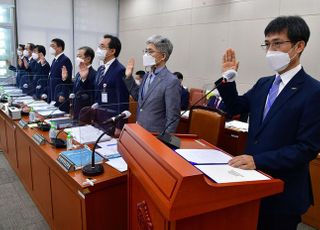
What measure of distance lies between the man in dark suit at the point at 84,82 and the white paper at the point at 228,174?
1.76 m

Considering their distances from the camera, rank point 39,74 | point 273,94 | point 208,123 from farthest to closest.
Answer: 1. point 39,74
2. point 208,123
3. point 273,94

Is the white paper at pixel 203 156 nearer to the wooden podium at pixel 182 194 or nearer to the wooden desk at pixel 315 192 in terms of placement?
the wooden podium at pixel 182 194

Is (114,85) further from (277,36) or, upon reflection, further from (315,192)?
(315,192)

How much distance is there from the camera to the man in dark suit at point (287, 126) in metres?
1.09

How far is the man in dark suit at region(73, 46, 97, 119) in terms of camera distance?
2.47 m

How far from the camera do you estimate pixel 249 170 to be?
955 mm

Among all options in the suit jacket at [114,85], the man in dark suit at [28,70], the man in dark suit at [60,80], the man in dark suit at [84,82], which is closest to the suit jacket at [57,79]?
the man in dark suit at [60,80]

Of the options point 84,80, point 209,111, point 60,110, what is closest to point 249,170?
point 209,111

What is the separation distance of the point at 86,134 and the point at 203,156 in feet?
4.45

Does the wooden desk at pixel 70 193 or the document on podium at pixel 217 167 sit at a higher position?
the document on podium at pixel 217 167

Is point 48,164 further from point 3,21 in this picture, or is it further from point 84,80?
point 3,21

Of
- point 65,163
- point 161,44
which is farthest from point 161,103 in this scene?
point 65,163

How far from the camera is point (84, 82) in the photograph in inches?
110

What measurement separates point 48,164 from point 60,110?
3.96 ft
